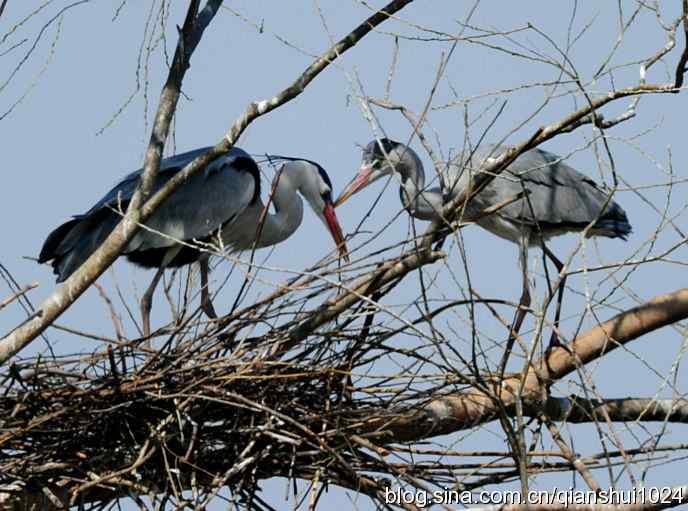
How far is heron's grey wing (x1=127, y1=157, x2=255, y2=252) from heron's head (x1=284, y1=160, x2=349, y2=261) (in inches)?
23.6

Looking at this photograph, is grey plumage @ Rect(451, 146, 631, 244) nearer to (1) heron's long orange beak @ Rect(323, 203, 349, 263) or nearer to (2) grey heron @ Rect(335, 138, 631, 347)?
(2) grey heron @ Rect(335, 138, 631, 347)

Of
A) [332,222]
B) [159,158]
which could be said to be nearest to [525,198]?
[332,222]

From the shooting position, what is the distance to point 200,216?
7926mm

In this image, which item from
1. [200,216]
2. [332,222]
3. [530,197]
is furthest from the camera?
[332,222]

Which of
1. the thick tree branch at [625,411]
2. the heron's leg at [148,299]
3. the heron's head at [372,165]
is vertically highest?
the heron's head at [372,165]

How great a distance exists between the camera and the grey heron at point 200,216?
295 inches

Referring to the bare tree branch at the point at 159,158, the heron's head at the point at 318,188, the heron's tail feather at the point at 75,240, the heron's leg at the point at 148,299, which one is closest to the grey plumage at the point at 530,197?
the heron's head at the point at 318,188

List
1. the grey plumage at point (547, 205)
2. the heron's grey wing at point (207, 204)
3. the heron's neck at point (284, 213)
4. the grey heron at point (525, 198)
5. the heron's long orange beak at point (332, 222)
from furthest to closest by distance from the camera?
the heron's long orange beak at point (332, 222)
the heron's neck at point (284, 213)
the grey plumage at point (547, 205)
the grey heron at point (525, 198)
the heron's grey wing at point (207, 204)

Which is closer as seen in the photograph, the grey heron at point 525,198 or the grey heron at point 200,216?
the grey heron at point 200,216

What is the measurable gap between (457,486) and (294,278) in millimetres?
1009

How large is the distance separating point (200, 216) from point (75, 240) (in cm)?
75

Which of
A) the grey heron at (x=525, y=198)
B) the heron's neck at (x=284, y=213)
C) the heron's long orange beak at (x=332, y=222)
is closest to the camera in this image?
the grey heron at (x=525, y=198)

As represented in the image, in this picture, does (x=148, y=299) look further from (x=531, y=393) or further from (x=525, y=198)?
(x=531, y=393)

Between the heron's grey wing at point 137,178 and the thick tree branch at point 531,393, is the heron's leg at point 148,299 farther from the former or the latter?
the thick tree branch at point 531,393
